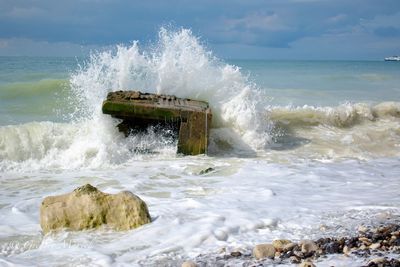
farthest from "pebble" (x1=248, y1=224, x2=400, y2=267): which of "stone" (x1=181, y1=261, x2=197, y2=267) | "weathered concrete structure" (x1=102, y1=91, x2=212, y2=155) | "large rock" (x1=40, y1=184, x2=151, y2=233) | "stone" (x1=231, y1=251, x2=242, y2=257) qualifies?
"weathered concrete structure" (x1=102, y1=91, x2=212, y2=155)

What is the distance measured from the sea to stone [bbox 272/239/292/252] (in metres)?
0.21

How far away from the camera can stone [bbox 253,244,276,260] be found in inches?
143

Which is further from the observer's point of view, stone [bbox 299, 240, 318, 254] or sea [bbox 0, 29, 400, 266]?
sea [bbox 0, 29, 400, 266]

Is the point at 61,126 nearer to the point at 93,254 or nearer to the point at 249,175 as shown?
the point at 249,175

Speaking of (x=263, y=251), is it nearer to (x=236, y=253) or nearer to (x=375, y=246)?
(x=236, y=253)

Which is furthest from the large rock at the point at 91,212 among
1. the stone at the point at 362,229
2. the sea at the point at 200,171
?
the stone at the point at 362,229

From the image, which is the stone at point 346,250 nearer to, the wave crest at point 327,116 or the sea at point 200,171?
the sea at point 200,171

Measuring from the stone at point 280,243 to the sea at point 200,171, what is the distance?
0.67 ft

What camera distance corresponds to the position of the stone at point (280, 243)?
374 cm

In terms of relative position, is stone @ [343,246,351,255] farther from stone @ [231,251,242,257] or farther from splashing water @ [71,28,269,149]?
splashing water @ [71,28,269,149]

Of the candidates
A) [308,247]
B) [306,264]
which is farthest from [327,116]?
[306,264]

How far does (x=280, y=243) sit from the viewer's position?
381cm

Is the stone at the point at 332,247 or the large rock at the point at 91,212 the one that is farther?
the large rock at the point at 91,212

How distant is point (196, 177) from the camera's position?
22.2 ft
